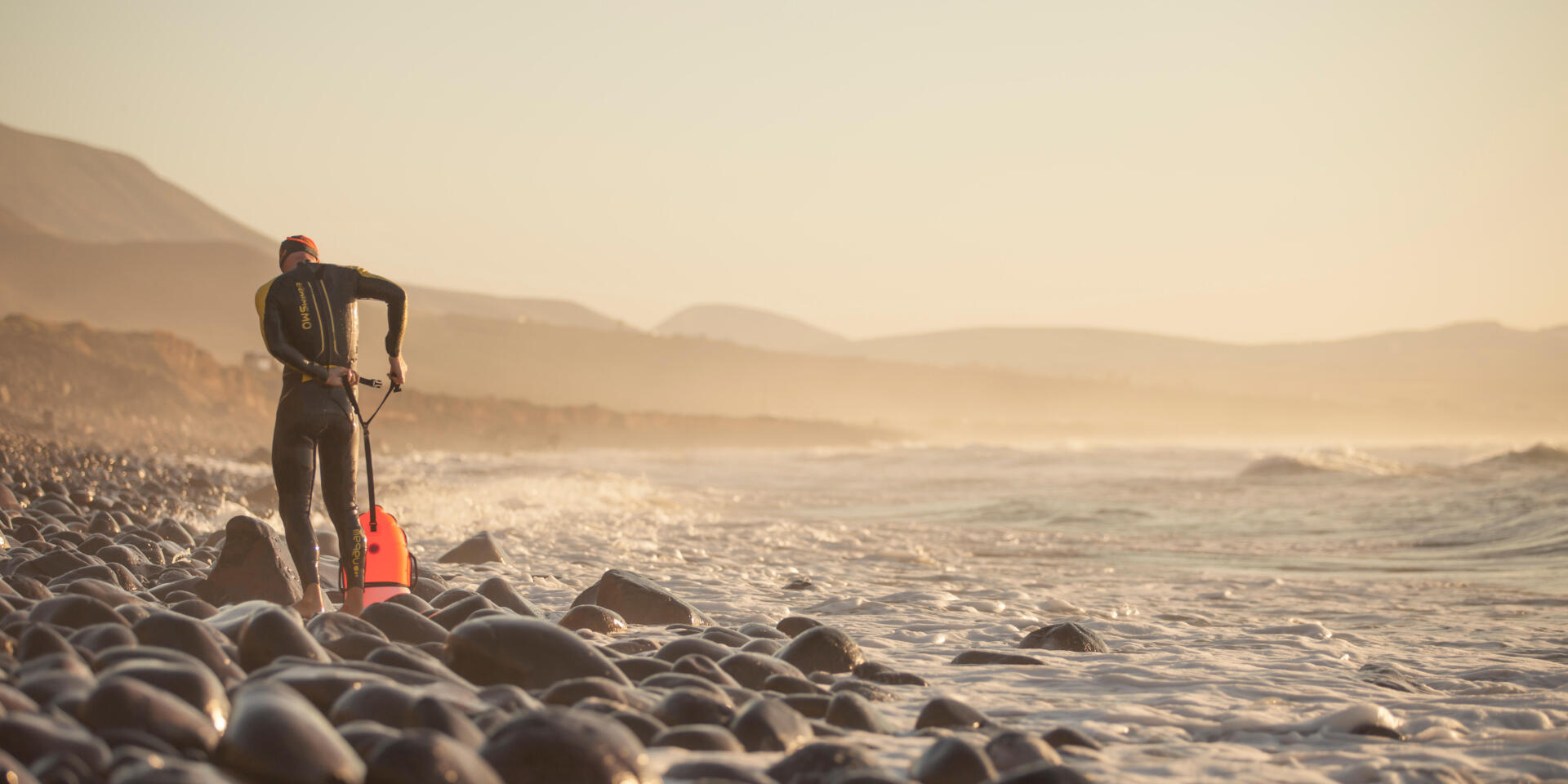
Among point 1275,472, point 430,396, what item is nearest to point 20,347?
point 430,396

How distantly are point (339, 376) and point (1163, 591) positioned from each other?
17.4 feet

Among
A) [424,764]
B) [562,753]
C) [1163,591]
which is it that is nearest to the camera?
[424,764]

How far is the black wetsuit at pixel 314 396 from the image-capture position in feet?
13.6

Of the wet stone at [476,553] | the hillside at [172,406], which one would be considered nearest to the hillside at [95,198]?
the hillside at [172,406]

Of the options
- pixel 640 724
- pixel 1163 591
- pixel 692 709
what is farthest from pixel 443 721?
pixel 1163 591

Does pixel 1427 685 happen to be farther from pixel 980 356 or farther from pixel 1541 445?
pixel 980 356

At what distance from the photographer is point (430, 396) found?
4222 centimetres

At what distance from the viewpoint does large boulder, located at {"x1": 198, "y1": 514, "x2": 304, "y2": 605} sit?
4.35 metres

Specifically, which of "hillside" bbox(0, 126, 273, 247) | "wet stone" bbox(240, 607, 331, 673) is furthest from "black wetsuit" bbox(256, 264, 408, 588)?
"hillside" bbox(0, 126, 273, 247)

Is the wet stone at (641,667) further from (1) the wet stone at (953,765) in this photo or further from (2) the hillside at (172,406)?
(2) the hillside at (172,406)

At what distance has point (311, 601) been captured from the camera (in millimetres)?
4160

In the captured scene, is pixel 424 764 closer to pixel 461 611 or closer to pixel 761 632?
pixel 461 611

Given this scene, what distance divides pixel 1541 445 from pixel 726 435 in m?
38.6

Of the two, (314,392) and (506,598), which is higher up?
(314,392)
